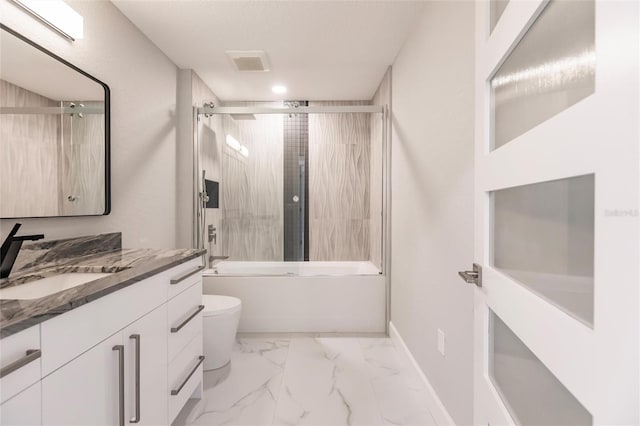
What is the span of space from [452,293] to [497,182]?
0.90m

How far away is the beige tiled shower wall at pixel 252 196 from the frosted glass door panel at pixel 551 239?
2.39m

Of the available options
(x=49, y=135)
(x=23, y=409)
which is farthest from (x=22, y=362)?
(x=49, y=135)

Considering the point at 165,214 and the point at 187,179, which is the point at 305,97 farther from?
the point at 165,214

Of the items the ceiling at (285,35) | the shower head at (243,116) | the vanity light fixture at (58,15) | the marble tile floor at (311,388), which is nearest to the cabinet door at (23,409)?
the marble tile floor at (311,388)

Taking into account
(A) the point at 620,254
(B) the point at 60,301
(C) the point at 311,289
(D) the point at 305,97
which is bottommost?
(C) the point at 311,289

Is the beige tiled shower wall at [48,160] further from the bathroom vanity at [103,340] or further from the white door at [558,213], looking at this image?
the white door at [558,213]

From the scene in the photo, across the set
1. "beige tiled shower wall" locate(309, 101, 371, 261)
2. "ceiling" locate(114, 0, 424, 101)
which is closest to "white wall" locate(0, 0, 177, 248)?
"ceiling" locate(114, 0, 424, 101)

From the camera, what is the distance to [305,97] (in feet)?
11.6

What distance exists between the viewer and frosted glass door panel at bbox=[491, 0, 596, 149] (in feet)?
1.72

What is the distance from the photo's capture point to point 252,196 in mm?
3047

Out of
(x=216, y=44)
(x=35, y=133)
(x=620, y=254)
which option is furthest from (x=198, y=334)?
(x=216, y=44)

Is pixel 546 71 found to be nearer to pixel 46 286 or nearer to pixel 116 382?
pixel 116 382

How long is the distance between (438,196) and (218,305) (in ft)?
A: 5.30

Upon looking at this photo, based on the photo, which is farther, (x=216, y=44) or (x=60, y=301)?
(x=216, y=44)
